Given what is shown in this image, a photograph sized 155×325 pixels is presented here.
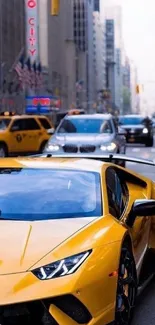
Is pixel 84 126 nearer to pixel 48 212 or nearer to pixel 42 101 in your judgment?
pixel 48 212

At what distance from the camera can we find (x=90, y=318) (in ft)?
13.7

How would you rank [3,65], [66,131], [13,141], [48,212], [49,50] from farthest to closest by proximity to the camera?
→ [49,50] < [3,65] < [13,141] < [66,131] < [48,212]

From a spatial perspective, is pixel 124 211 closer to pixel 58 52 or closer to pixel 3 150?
pixel 3 150

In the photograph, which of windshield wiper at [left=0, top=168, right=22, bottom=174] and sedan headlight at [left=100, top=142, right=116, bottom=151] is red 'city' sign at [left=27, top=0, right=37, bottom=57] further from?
windshield wiper at [left=0, top=168, right=22, bottom=174]

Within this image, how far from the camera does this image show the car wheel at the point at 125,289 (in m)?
4.62

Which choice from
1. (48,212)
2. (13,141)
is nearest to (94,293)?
(48,212)

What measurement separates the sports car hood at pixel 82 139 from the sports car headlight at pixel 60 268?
1433cm

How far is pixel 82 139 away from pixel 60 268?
1474 centimetres

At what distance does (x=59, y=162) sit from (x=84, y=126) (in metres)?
14.4

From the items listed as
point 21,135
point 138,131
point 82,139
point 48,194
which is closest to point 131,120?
point 138,131

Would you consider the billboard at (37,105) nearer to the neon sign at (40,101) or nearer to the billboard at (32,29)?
the neon sign at (40,101)

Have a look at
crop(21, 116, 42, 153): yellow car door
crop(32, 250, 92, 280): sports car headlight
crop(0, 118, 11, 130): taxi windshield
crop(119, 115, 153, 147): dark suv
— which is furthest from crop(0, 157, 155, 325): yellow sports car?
crop(119, 115, 153, 147): dark suv

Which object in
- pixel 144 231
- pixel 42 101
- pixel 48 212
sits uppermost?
pixel 48 212

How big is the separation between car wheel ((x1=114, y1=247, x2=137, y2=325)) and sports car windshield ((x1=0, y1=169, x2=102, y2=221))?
0.42m
